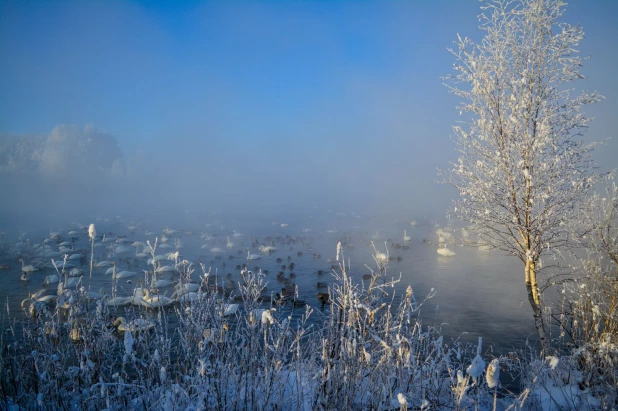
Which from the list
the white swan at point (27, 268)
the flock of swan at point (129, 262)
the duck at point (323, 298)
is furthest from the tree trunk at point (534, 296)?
the white swan at point (27, 268)

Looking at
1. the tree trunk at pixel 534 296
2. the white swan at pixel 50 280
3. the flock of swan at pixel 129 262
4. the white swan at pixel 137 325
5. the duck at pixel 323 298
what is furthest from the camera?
the white swan at pixel 50 280

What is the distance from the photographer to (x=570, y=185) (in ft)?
24.3

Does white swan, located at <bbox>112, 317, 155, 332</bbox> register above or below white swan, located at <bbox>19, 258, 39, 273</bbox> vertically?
above

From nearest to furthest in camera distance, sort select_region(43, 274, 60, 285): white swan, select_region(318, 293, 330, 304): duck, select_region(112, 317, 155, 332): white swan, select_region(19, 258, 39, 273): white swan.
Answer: select_region(112, 317, 155, 332): white swan < select_region(318, 293, 330, 304): duck < select_region(43, 274, 60, 285): white swan < select_region(19, 258, 39, 273): white swan

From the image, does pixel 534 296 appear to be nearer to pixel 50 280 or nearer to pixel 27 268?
pixel 50 280

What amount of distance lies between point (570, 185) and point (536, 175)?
2.65ft

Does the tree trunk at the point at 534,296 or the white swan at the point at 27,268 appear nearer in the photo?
the tree trunk at the point at 534,296

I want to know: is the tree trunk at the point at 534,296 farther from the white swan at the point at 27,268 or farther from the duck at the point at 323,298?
the white swan at the point at 27,268

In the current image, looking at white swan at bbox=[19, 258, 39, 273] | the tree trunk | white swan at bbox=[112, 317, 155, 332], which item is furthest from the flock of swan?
white swan at bbox=[112, 317, 155, 332]

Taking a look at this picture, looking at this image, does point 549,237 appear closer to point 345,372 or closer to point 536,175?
point 536,175

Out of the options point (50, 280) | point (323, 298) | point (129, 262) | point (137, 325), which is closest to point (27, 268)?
point (50, 280)

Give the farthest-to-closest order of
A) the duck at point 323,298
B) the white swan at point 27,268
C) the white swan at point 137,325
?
the white swan at point 27,268
the duck at point 323,298
the white swan at point 137,325

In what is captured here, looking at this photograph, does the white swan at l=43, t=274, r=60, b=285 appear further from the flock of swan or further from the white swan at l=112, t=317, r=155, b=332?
the white swan at l=112, t=317, r=155, b=332

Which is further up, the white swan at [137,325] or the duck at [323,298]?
the white swan at [137,325]
